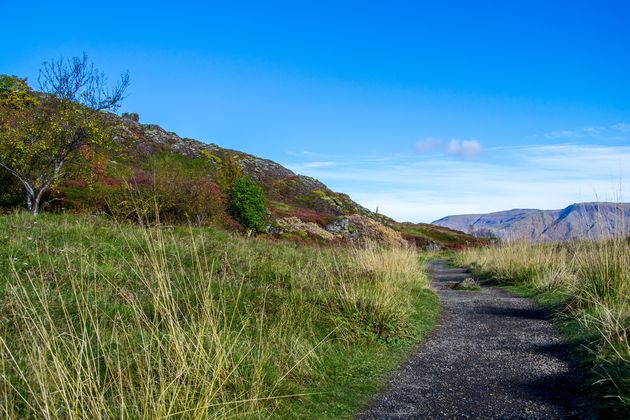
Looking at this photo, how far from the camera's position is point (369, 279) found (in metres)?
8.72

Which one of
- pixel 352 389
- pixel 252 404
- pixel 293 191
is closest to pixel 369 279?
pixel 352 389

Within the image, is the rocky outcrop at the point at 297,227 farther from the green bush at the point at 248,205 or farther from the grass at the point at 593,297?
the grass at the point at 593,297

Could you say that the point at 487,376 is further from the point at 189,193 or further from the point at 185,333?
the point at 189,193

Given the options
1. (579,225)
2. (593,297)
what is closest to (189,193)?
(579,225)

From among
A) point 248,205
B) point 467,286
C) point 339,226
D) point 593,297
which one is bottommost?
point 467,286

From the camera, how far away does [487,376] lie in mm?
5020

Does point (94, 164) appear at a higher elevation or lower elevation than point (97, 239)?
higher

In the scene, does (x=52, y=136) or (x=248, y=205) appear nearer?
(x=52, y=136)

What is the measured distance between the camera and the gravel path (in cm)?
412

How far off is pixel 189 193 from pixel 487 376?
21601 millimetres

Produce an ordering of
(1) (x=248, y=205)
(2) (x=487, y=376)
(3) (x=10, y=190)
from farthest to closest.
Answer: (1) (x=248, y=205), (3) (x=10, y=190), (2) (x=487, y=376)

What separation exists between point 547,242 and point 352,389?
11.2m

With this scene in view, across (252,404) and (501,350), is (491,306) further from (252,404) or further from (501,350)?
(252,404)

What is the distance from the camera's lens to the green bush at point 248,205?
33.6m
